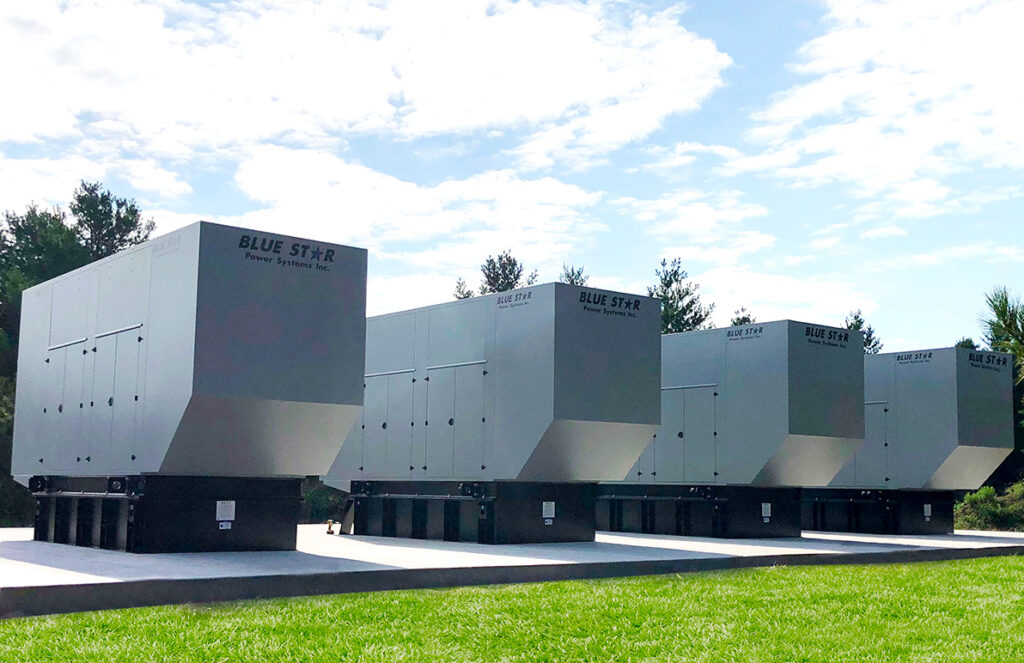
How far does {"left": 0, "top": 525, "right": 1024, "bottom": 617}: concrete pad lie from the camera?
884cm

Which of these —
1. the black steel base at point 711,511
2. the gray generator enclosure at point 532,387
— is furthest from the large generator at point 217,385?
the black steel base at point 711,511

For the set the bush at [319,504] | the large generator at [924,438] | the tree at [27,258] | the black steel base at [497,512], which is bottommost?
the bush at [319,504]

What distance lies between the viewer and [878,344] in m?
48.2

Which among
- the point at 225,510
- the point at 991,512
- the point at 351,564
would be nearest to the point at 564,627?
the point at 351,564

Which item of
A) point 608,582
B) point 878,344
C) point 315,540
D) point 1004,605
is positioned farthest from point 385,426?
point 878,344

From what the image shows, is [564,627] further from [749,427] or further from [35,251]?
[35,251]

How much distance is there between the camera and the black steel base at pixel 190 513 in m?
12.0

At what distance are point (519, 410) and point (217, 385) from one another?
15.0ft

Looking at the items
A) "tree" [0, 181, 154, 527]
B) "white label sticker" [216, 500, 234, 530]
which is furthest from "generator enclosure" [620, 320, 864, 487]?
"tree" [0, 181, 154, 527]

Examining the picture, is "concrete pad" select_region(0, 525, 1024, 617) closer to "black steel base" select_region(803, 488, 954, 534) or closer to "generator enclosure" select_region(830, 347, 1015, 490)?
"generator enclosure" select_region(830, 347, 1015, 490)

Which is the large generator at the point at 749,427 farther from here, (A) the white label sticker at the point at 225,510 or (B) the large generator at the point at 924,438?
(A) the white label sticker at the point at 225,510

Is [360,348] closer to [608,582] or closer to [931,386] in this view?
[608,582]

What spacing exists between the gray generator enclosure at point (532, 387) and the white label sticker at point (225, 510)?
3877 mm

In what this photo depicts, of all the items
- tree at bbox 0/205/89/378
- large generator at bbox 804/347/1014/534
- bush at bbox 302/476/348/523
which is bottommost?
bush at bbox 302/476/348/523
